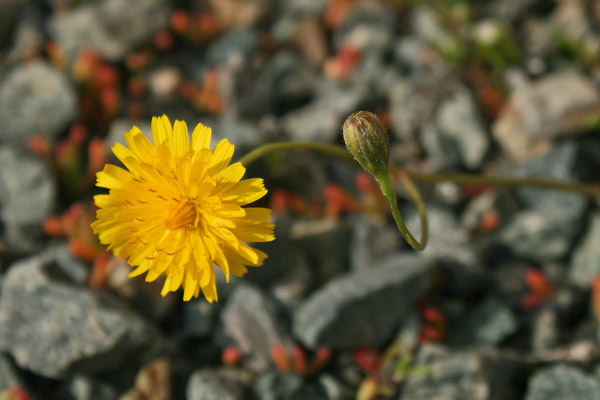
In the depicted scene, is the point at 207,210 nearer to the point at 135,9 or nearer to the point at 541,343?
the point at 541,343

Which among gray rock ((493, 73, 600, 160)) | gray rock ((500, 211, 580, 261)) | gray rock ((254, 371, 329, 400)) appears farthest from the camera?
gray rock ((493, 73, 600, 160))

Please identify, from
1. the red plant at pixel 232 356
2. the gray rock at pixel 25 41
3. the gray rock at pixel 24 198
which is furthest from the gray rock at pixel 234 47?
the red plant at pixel 232 356

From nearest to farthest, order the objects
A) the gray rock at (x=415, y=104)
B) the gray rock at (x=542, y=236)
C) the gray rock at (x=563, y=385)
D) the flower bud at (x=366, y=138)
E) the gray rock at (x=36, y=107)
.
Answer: the flower bud at (x=366, y=138)
the gray rock at (x=563, y=385)
the gray rock at (x=542, y=236)
the gray rock at (x=415, y=104)
the gray rock at (x=36, y=107)

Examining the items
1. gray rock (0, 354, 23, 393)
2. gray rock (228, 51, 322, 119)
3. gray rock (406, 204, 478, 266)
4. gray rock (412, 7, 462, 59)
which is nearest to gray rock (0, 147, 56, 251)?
gray rock (0, 354, 23, 393)

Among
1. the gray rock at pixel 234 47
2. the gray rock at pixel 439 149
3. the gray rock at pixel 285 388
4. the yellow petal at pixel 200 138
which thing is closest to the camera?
the yellow petal at pixel 200 138

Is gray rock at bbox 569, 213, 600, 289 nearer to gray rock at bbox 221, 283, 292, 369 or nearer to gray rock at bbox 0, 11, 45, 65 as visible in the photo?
gray rock at bbox 221, 283, 292, 369

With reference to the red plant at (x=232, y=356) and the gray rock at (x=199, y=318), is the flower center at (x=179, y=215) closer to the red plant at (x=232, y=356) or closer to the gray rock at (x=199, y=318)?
the red plant at (x=232, y=356)

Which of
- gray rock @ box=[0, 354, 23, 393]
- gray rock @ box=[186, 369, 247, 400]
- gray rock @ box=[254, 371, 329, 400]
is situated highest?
gray rock @ box=[0, 354, 23, 393]

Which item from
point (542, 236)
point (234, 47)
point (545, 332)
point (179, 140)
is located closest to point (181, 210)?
point (179, 140)
